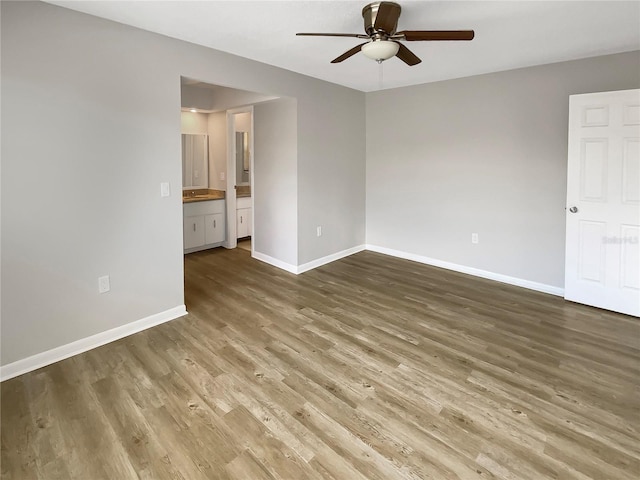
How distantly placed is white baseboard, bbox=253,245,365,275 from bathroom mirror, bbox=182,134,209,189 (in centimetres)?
169

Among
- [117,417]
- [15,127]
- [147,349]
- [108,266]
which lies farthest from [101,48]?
[117,417]

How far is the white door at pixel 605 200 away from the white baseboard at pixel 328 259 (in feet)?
8.99

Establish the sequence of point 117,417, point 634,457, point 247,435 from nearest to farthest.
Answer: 1. point 634,457
2. point 247,435
3. point 117,417

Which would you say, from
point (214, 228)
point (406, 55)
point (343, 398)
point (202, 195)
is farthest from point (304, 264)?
point (406, 55)

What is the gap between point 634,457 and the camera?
1.79m

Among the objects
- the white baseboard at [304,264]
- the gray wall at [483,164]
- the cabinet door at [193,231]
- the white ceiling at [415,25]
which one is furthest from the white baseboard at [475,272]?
the cabinet door at [193,231]

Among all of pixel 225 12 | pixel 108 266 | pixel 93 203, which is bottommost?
pixel 108 266

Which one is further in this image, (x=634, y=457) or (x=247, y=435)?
(x=247, y=435)

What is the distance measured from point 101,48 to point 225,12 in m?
0.96

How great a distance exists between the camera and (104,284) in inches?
112

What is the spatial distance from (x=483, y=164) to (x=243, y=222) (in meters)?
3.79

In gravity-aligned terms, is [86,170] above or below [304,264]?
above

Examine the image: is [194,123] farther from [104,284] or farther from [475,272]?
[475,272]

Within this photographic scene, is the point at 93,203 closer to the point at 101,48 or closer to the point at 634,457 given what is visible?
the point at 101,48
